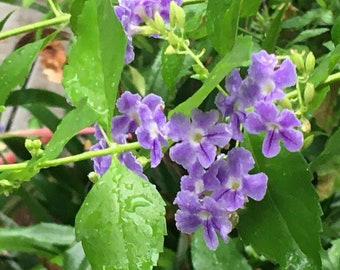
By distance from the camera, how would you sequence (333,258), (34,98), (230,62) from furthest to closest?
(34,98) → (333,258) → (230,62)

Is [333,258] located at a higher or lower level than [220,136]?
lower

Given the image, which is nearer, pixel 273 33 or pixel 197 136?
pixel 197 136

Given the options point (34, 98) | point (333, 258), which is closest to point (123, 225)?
point (333, 258)

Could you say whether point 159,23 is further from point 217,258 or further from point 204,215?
point 217,258

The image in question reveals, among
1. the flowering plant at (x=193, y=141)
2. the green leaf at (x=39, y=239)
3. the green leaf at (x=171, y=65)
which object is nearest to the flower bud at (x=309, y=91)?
the flowering plant at (x=193, y=141)

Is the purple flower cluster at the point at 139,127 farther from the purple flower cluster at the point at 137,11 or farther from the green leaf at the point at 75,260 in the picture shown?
the green leaf at the point at 75,260

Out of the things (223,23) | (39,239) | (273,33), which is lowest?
(39,239)

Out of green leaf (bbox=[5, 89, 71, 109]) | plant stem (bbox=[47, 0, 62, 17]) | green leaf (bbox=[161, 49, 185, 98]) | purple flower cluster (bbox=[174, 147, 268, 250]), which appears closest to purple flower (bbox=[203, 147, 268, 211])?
purple flower cluster (bbox=[174, 147, 268, 250])
